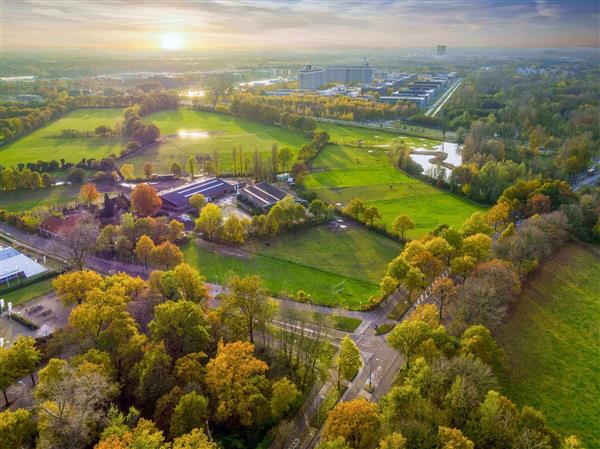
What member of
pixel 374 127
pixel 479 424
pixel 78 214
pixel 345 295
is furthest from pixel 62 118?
pixel 479 424

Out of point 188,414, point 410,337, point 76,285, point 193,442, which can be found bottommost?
point 188,414

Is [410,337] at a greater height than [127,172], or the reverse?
[127,172]

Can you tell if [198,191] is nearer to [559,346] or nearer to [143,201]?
[143,201]

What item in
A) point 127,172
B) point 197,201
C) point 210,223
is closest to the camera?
point 210,223

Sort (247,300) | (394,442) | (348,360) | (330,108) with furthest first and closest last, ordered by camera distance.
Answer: (330,108)
(247,300)
(348,360)
(394,442)

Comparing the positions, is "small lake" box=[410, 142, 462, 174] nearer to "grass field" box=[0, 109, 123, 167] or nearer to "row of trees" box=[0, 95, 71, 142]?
"grass field" box=[0, 109, 123, 167]

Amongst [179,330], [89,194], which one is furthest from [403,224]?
[89,194]

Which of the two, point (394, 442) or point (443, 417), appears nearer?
point (394, 442)

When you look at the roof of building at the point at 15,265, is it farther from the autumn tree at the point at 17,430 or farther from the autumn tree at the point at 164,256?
the autumn tree at the point at 17,430
